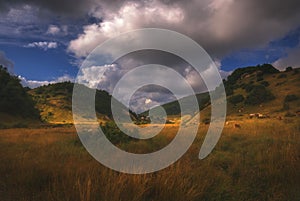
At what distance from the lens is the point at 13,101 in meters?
52.5

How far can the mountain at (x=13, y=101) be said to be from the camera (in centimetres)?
5044

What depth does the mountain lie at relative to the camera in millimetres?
50438

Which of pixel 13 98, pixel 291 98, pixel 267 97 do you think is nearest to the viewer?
pixel 291 98

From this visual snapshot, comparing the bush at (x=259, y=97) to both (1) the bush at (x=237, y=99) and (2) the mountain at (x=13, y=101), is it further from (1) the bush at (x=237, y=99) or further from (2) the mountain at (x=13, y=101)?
(2) the mountain at (x=13, y=101)

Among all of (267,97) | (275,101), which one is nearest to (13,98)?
(267,97)

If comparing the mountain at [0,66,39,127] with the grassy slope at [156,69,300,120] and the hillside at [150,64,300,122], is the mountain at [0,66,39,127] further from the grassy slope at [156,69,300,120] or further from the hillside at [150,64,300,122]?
the grassy slope at [156,69,300,120]

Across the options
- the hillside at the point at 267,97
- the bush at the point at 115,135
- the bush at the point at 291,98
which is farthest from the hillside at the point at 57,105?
the bush at the point at 115,135

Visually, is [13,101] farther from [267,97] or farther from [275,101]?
[275,101]

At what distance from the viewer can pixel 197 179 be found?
4.02 m

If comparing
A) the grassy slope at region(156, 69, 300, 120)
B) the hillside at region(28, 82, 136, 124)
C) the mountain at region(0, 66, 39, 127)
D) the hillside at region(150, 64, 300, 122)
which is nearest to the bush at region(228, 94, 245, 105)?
the hillside at region(150, 64, 300, 122)

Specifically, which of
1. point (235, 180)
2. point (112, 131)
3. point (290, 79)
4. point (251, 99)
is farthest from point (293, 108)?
point (235, 180)

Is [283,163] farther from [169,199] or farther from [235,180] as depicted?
[169,199]

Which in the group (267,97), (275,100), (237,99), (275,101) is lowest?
(275,101)

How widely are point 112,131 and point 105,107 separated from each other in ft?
417
